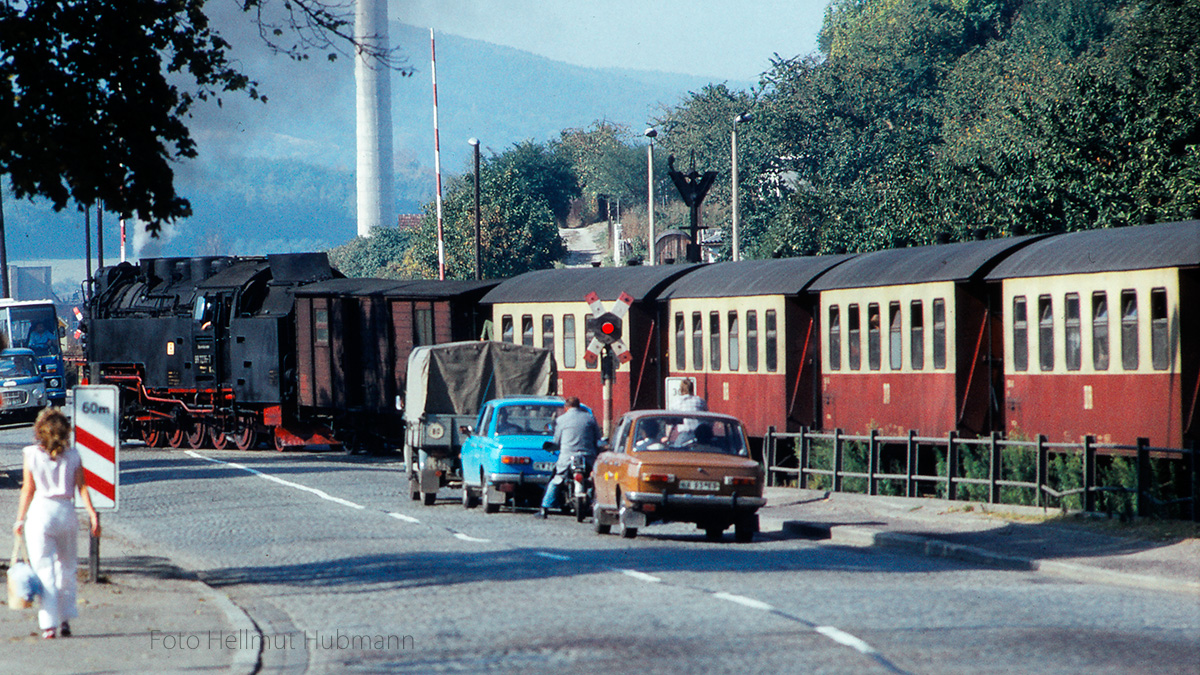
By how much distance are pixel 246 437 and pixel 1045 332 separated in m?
→ 24.0

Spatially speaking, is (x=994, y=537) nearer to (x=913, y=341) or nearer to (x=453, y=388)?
(x=913, y=341)

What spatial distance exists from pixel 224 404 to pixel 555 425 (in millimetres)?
21012

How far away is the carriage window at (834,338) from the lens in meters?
27.0

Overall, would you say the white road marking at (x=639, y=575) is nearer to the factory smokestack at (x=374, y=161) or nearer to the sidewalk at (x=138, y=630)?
the sidewalk at (x=138, y=630)

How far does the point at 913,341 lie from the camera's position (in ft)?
81.3

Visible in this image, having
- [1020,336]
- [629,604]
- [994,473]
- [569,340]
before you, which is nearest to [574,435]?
[994,473]

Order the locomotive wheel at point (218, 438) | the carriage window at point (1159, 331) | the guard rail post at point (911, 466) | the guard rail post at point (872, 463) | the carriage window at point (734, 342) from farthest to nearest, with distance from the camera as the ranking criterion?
the locomotive wheel at point (218, 438) → the carriage window at point (734, 342) → the guard rail post at point (872, 463) → the guard rail post at point (911, 466) → the carriage window at point (1159, 331)

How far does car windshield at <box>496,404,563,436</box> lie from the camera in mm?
21844

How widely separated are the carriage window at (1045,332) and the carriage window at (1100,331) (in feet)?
3.50

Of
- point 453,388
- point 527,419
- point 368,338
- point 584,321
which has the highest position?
point 584,321

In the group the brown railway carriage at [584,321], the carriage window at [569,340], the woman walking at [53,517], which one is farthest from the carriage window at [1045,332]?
the woman walking at [53,517]

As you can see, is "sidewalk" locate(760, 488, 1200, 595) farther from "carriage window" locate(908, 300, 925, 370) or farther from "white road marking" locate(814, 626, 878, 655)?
"white road marking" locate(814, 626, 878, 655)

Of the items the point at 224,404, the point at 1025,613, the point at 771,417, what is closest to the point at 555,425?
the point at 771,417

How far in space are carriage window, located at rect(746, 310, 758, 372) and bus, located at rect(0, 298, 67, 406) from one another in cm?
3198
